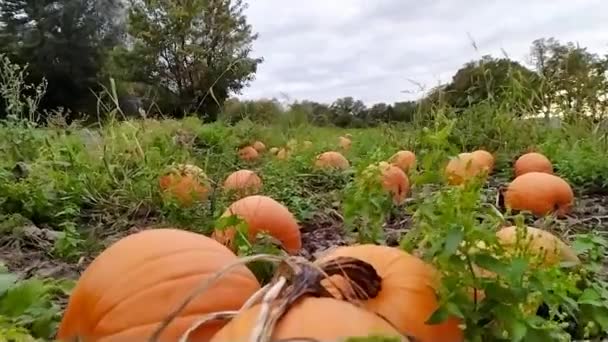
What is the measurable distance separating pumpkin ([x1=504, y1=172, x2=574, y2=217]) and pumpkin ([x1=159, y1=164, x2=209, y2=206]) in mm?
1299

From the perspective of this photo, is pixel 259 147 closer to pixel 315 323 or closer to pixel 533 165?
pixel 533 165

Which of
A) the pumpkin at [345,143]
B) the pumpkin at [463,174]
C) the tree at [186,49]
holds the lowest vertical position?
the pumpkin at [345,143]

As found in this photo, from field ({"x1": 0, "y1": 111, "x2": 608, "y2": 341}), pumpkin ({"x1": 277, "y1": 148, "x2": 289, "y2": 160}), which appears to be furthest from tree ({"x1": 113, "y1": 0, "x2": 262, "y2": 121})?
field ({"x1": 0, "y1": 111, "x2": 608, "y2": 341})

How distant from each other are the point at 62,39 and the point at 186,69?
376 inches

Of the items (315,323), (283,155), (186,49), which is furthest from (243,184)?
(186,49)

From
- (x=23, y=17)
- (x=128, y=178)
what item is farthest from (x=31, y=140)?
(x=23, y=17)

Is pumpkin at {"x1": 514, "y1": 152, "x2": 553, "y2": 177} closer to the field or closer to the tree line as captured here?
the field

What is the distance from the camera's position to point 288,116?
7660 mm

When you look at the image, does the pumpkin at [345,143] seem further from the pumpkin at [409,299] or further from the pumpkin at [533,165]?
the pumpkin at [409,299]

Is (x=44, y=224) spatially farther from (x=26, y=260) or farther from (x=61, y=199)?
(x=26, y=260)

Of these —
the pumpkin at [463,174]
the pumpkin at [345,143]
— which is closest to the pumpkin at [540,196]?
the pumpkin at [463,174]

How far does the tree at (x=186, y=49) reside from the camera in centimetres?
1296

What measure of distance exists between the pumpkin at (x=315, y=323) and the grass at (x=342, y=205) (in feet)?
0.41

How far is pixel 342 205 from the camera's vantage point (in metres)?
2.30
